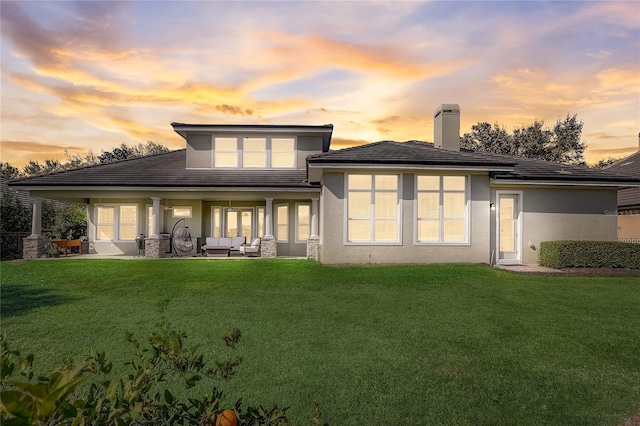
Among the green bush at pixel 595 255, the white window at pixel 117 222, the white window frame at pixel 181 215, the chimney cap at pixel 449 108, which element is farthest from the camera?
the white window at pixel 117 222

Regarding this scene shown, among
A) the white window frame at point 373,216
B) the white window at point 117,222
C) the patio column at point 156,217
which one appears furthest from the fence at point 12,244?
the white window frame at point 373,216

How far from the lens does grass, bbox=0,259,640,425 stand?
4562mm

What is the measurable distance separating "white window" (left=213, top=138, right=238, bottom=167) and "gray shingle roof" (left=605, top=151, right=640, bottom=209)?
2323 centimetres

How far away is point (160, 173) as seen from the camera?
21359 millimetres

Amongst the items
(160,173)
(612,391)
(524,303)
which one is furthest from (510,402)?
(160,173)

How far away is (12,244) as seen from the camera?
835 inches

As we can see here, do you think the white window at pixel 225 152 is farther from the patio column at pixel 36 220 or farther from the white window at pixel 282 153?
the patio column at pixel 36 220

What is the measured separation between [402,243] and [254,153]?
415 inches

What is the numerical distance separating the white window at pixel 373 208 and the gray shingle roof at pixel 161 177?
173 inches

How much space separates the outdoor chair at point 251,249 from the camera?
19781 millimetres

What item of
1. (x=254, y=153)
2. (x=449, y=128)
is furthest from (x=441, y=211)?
(x=254, y=153)

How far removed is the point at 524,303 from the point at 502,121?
38728 millimetres

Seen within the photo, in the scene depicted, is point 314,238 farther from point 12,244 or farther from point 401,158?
point 12,244

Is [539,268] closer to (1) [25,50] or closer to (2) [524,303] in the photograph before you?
(2) [524,303]
